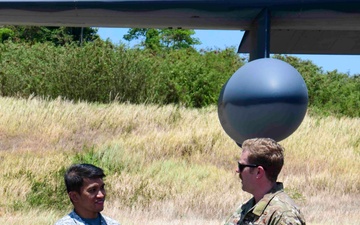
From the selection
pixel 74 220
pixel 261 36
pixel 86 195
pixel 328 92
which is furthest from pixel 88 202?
pixel 328 92

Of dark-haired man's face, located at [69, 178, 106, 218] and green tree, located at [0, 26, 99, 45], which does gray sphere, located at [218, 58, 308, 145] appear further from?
green tree, located at [0, 26, 99, 45]

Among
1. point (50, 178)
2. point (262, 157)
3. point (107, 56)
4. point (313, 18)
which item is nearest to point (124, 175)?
point (50, 178)

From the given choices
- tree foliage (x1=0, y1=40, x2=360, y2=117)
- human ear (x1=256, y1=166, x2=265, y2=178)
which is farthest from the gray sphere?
tree foliage (x1=0, y1=40, x2=360, y2=117)

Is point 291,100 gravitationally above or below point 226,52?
below

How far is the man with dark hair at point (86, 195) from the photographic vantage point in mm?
4535

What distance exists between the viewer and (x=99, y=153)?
1794 centimetres

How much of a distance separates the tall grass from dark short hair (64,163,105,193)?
18.8 feet

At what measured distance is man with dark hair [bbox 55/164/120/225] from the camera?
4535 mm

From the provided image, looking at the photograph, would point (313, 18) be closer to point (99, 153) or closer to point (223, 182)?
point (223, 182)

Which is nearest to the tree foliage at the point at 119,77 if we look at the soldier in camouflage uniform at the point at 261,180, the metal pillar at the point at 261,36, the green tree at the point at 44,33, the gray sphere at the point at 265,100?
the metal pillar at the point at 261,36

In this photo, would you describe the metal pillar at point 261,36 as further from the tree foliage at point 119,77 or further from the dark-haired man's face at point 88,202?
the tree foliage at point 119,77

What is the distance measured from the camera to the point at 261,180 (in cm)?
395

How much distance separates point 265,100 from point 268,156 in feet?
11.4

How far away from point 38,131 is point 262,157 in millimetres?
17738
